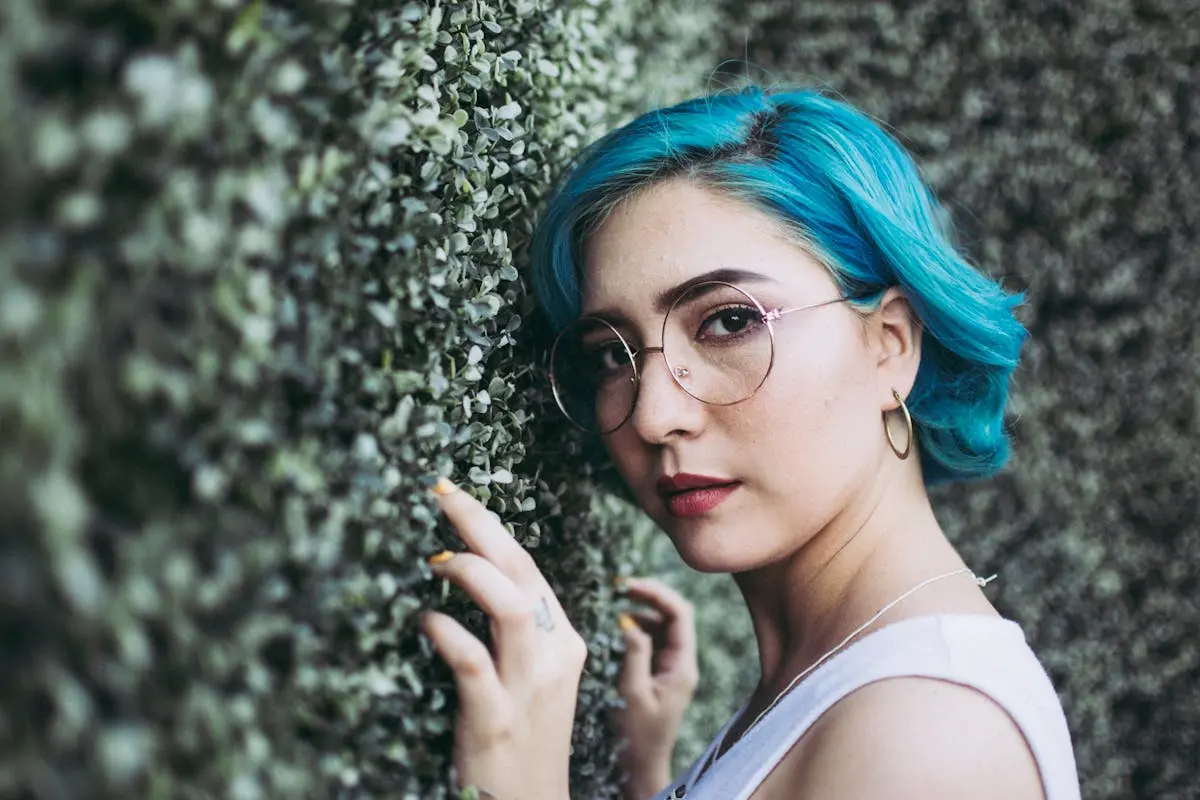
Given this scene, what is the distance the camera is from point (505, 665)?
2.01m

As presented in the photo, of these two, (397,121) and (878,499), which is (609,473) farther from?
(397,121)

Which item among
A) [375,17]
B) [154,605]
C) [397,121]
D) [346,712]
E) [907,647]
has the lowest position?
[907,647]

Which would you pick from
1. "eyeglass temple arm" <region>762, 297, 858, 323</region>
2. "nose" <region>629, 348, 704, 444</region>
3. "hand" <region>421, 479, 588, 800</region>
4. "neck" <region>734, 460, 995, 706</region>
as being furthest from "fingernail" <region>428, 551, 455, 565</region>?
"neck" <region>734, 460, 995, 706</region>

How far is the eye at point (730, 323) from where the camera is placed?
2.44 meters

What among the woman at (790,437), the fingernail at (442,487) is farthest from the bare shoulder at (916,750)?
the fingernail at (442,487)

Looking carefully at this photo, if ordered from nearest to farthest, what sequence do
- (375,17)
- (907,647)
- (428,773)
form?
(375,17) → (428,773) → (907,647)

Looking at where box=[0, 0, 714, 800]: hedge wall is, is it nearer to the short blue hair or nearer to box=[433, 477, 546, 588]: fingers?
box=[433, 477, 546, 588]: fingers

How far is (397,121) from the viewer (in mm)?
1742

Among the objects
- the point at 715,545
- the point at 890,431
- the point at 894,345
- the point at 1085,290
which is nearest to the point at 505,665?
the point at 715,545

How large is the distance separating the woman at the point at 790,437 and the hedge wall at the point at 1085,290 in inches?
88.9

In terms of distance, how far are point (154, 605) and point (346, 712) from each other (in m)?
0.50

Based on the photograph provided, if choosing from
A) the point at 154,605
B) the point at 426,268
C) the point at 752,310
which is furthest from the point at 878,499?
the point at 154,605

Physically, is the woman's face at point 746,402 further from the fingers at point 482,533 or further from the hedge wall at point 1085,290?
the hedge wall at point 1085,290

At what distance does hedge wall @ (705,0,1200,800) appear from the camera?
484cm
